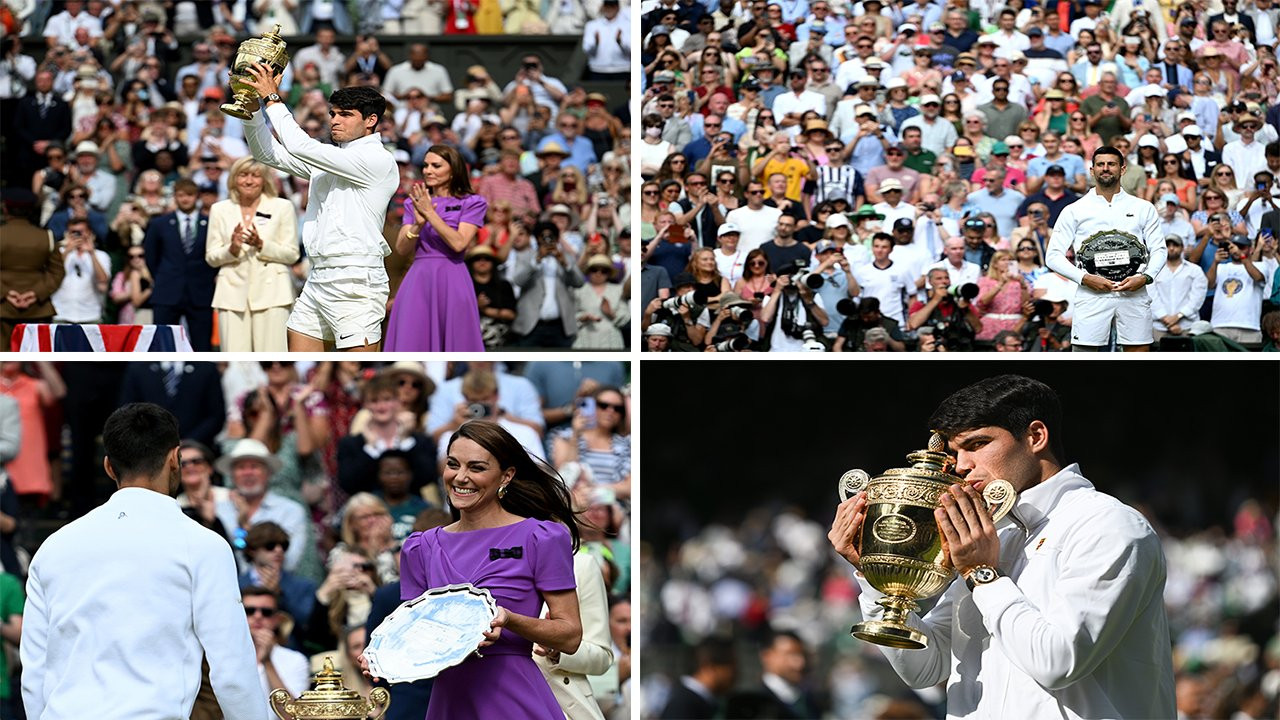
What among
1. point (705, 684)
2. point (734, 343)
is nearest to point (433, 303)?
point (705, 684)

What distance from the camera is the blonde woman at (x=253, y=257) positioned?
40.5 ft

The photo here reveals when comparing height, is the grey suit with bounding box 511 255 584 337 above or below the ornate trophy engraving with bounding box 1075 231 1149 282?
below

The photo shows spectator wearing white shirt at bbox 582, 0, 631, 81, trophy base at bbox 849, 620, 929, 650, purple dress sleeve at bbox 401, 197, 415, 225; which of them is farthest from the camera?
spectator wearing white shirt at bbox 582, 0, 631, 81

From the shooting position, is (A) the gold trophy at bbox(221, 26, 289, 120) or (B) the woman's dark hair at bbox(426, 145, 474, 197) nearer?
(A) the gold trophy at bbox(221, 26, 289, 120)

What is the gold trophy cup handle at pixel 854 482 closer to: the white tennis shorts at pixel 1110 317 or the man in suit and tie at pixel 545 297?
the white tennis shorts at pixel 1110 317

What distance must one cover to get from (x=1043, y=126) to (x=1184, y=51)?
229 cm

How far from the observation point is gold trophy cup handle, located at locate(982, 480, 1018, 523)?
598 centimetres

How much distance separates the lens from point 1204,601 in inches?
664

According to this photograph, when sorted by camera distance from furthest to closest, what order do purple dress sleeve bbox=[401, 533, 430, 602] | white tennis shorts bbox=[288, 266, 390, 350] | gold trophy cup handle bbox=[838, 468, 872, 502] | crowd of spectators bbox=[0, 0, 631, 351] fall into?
crowd of spectators bbox=[0, 0, 631, 351]
white tennis shorts bbox=[288, 266, 390, 350]
purple dress sleeve bbox=[401, 533, 430, 602]
gold trophy cup handle bbox=[838, 468, 872, 502]

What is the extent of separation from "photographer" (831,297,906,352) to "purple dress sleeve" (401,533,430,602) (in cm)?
1054

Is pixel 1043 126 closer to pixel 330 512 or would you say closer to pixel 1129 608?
pixel 330 512

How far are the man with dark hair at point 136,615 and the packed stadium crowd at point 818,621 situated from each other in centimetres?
896

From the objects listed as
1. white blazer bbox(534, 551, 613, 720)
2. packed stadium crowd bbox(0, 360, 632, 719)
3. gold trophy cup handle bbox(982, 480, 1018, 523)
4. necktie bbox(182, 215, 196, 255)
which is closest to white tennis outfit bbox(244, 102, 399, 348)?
packed stadium crowd bbox(0, 360, 632, 719)

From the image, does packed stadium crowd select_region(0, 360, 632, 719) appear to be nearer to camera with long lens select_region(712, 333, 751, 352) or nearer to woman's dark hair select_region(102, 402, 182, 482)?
camera with long lens select_region(712, 333, 751, 352)
